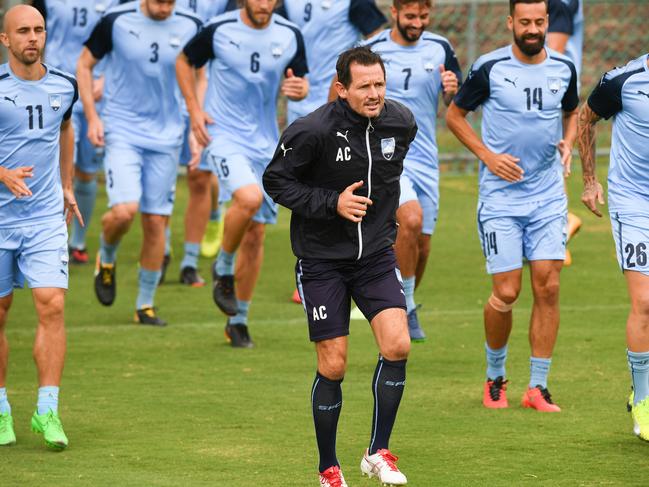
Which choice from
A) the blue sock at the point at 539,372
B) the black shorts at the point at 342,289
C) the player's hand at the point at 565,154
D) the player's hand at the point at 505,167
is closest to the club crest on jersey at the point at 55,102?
the black shorts at the point at 342,289

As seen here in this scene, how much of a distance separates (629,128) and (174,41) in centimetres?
447

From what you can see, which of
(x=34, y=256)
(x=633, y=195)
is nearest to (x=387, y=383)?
(x=633, y=195)

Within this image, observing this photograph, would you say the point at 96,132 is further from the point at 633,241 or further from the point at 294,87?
the point at 633,241

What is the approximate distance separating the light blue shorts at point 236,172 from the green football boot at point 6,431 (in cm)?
288

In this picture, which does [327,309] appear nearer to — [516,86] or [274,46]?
[516,86]

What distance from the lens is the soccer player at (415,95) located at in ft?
32.1

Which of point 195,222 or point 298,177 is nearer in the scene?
point 298,177

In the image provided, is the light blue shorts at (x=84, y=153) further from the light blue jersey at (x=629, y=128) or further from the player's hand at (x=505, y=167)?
the light blue jersey at (x=629, y=128)

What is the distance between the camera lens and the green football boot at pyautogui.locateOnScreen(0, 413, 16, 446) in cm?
747

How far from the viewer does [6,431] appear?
7.50 metres

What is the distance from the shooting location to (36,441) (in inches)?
298

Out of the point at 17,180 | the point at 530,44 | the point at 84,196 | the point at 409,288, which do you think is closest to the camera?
the point at 17,180

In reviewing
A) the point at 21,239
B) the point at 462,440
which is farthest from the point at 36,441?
the point at 462,440

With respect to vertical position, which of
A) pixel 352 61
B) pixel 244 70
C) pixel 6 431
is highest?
pixel 352 61
